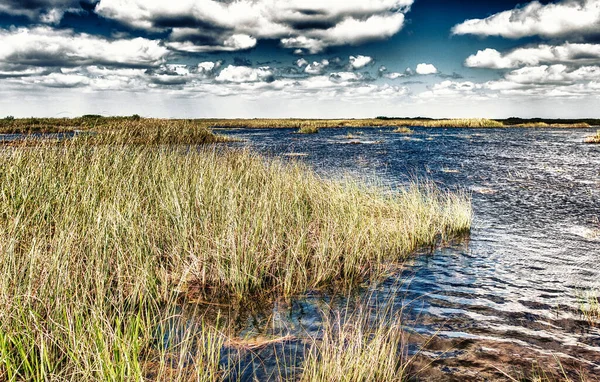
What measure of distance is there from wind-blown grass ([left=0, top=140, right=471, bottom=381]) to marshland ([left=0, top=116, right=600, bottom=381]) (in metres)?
0.04

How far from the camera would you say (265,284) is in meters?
6.74

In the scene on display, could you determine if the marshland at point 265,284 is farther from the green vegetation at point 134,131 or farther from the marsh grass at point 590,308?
the green vegetation at point 134,131

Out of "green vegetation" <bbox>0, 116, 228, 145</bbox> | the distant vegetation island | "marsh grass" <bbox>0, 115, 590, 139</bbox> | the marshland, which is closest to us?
the marshland

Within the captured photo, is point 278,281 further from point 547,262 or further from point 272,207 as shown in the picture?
point 547,262

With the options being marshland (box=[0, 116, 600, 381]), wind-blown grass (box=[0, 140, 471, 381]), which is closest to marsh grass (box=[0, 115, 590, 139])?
wind-blown grass (box=[0, 140, 471, 381])

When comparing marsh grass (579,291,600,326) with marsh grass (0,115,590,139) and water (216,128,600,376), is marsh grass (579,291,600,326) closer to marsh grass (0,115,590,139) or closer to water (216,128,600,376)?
water (216,128,600,376)

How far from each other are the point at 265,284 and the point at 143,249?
2.01 metres

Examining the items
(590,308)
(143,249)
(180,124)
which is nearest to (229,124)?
(180,124)

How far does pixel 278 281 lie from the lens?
22.1 feet

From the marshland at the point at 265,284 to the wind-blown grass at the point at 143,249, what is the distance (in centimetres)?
4

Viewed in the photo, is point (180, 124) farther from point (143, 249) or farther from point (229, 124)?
point (229, 124)

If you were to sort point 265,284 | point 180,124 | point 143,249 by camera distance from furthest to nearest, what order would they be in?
1. point 180,124
2. point 265,284
3. point 143,249

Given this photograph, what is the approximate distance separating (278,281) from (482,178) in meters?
17.0

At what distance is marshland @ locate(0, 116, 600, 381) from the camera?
4.02 meters
